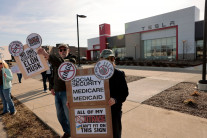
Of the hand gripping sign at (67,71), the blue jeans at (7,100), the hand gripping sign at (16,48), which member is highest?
the hand gripping sign at (16,48)

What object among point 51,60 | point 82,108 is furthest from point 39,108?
point 82,108

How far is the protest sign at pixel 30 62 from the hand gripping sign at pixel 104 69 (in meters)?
1.21

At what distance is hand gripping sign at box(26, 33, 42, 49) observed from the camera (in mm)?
2492

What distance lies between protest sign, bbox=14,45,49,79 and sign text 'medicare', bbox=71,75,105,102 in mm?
870

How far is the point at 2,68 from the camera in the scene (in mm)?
4098

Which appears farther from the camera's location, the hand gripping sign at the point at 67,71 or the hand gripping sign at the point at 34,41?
the hand gripping sign at the point at 34,41

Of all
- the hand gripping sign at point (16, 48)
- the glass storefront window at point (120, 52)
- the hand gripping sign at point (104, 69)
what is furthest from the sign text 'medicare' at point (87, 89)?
the glass storefront window at point (120, 52)

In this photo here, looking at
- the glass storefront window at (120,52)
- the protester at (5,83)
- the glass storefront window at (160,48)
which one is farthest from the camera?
the glass storefront window at (120,52)

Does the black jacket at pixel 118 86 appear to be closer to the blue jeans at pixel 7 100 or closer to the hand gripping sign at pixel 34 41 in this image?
the hand gripping sign at pixel 34 41

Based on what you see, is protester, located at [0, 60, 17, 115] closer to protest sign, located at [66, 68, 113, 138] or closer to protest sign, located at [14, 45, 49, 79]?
protest sign, located at [14, 45, 49, 79]

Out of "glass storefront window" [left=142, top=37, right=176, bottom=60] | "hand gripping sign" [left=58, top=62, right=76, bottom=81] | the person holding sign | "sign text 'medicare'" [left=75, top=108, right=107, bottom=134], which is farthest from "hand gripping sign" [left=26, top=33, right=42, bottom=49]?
"glass storefront window" [left=142, top=37, right=176, bottom=60]

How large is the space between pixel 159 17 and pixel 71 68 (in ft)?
102

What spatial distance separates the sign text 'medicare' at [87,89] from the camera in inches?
80.0

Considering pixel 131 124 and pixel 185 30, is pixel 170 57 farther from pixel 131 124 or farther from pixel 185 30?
pixel 131 124
